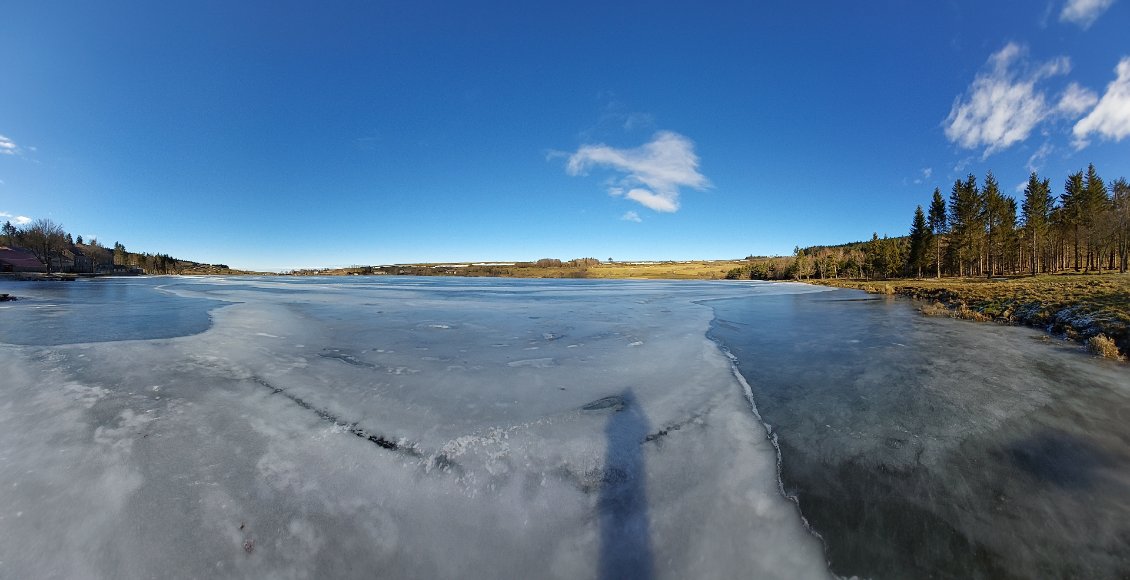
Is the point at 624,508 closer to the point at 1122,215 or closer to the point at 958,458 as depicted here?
the point at 958,458

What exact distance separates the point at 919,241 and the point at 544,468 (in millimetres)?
77637

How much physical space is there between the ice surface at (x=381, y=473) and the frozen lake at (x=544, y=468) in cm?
2

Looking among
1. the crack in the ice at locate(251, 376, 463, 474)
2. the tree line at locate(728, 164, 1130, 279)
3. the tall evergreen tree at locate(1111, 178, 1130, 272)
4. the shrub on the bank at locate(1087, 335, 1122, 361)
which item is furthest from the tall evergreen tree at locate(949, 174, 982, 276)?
the crack in the ice at locate(251, 376, 463, 474)

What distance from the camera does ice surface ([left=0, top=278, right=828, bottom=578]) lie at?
2.58 metres

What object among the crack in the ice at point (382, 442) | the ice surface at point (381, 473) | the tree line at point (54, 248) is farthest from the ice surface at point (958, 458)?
the tree line at point (54, 248)

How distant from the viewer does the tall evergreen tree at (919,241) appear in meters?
57.4

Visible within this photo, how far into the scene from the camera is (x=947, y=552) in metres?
2.75

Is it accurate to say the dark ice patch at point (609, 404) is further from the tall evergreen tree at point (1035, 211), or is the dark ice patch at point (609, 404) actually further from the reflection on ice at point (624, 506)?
the tall evergreen tree at point (1035, 211)

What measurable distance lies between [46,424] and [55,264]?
102 metres

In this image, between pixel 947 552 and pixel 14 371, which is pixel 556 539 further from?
pixel 14 371

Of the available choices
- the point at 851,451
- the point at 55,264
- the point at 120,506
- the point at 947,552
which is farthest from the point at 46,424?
the point at 55,264

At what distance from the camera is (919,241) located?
58.4 m

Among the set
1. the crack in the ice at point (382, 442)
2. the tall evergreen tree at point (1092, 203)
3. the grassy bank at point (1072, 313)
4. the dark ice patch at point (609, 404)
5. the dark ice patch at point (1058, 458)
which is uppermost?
the tall evergreen tree at point (1092, 203)

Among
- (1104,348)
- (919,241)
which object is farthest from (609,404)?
(919,241)
